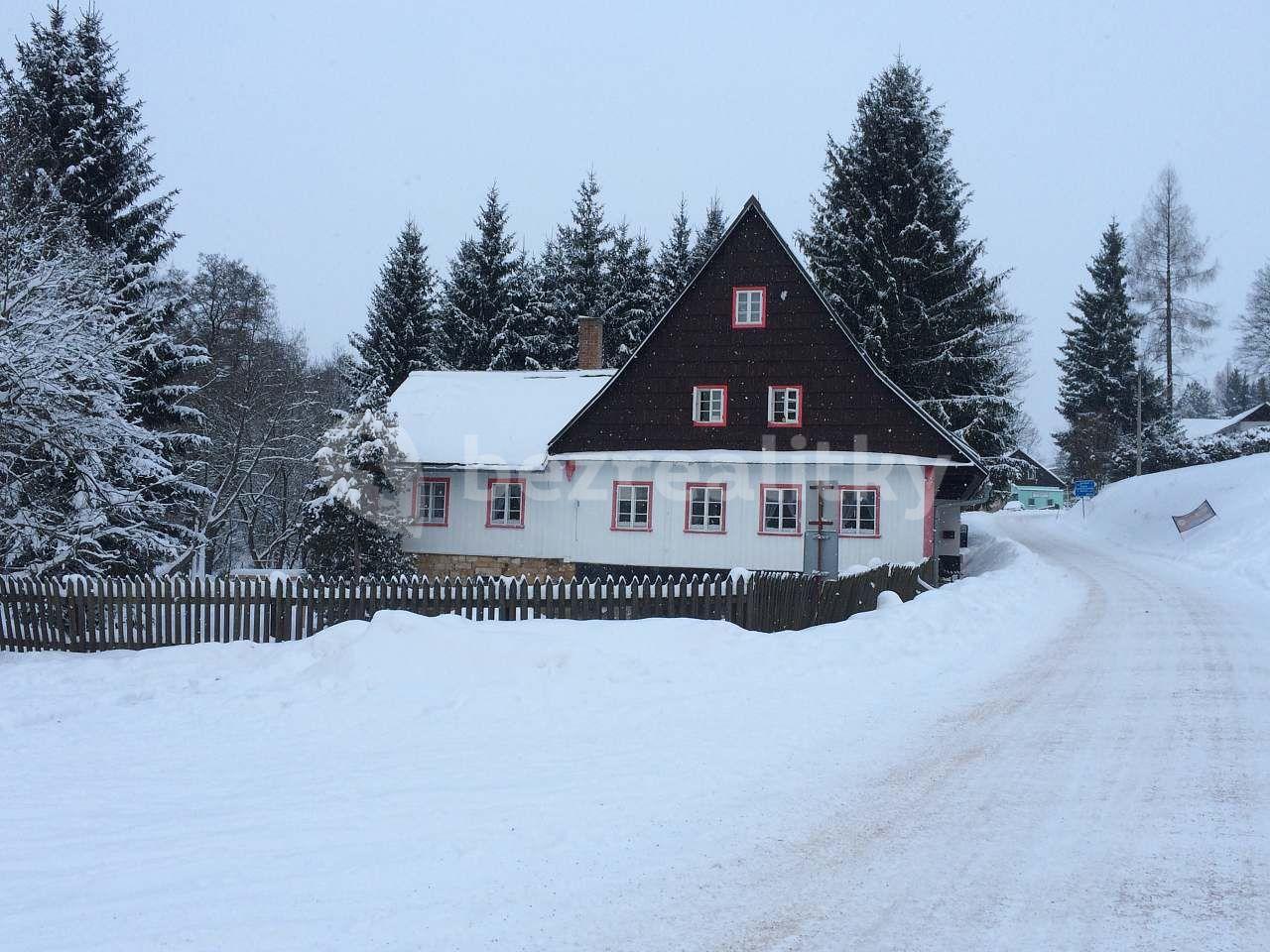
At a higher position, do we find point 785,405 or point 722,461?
point 785,405

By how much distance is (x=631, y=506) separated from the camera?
24.8 meters

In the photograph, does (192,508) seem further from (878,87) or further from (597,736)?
(878,87)

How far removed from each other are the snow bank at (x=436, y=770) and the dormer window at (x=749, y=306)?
12373mm

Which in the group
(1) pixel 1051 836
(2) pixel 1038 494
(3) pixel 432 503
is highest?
(2) pixel 1038 494

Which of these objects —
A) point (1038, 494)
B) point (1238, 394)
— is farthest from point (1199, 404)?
point (1038, 494)

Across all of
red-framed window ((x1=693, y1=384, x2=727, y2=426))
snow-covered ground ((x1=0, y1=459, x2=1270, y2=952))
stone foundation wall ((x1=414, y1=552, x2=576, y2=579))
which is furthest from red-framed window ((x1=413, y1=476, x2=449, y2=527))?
snow-covered ground ((x1=0, y1=459, x2=1270, y2=952))

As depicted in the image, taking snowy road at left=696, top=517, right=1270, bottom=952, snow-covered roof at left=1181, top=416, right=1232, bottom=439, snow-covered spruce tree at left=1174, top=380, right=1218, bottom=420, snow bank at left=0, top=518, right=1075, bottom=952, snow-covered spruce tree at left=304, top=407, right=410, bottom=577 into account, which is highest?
snow-covered spruce tree at left=1174, top=380, right=1218, bottom=420

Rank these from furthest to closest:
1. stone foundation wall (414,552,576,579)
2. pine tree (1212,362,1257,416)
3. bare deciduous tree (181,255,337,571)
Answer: pine tree (1212,362,1257,416)
bare deciduous tree (181,255,337,571)
stone foundation wall (414,552,576,579)

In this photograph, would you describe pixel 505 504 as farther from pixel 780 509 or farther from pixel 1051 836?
pixel 1051 836

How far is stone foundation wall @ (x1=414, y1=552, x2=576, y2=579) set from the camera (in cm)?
2567

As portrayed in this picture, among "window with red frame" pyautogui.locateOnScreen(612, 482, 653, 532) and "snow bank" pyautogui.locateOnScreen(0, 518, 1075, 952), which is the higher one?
"window with red frame" pyautogui.locateOnScreen(612, 482, 653, 532)

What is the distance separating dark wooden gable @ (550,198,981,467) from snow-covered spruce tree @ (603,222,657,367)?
1733cm

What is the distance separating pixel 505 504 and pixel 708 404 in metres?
6.71

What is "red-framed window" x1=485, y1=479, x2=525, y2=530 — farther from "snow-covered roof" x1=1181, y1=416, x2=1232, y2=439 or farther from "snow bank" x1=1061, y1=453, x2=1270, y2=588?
"snow-covered roof" x1=1181, y1=416, x2=1232, y2=439
